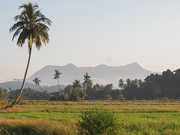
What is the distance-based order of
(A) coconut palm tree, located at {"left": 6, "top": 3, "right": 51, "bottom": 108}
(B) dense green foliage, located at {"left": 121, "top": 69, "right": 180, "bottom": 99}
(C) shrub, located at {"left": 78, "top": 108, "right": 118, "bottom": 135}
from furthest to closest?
(B) dense green foliage, located at {"left": 121, "top": 69, "right": 180, "bottom": 99} → (A) coconut palm tree, located at {"left": 6, "top": 3, "right": 51, "bottom": 108} → (C) shrub, located at {"left": 78, "top": 108, "right": 118, "bottom": 135}

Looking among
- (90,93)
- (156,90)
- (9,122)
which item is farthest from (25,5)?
(90,93)

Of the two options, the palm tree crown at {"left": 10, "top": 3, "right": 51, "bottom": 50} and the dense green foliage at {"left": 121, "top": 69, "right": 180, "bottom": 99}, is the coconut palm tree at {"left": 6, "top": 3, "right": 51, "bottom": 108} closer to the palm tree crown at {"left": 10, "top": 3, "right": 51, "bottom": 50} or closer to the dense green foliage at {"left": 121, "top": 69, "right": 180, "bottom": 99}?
the palm tree crown at {"left": 10, "top": 3, "right": 51, "bottom": 50}

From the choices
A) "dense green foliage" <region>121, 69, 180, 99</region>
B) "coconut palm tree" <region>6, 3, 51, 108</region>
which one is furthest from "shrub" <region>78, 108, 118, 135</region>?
"dense green foliage" <region>121, 69, 180, 99</region>

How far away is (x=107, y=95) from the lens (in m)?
134

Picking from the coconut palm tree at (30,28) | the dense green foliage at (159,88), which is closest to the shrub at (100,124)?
the coconut palm tree at (30,28)

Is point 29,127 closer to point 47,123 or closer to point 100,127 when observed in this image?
point 47,123

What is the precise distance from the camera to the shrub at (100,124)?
12559 mm

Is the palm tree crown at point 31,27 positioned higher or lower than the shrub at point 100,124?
higher

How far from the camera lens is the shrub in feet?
41.2

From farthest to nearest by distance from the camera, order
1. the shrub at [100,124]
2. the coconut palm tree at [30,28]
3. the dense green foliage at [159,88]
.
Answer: the dense green foliage at [159,88] < the coconut palm tree at [30,28] < the shrub at [100,124]

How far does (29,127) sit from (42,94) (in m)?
150

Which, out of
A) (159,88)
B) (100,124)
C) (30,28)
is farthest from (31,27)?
(159,88)

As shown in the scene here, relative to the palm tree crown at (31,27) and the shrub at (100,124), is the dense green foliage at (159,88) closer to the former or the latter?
the palm tree crown at (31,27)

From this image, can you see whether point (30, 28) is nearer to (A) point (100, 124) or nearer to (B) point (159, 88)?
(A) point (100, 124)
